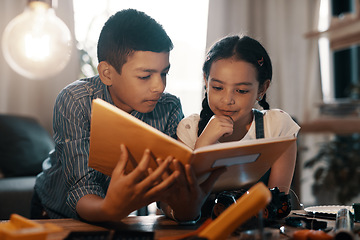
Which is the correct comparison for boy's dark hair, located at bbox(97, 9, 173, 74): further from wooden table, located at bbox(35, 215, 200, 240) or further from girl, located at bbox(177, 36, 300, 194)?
wooden table, located at bbox(35, 215, 200, 240)

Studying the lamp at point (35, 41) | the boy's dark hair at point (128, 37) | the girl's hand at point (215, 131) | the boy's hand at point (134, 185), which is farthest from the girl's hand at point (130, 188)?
the lamp at point (35, 41)

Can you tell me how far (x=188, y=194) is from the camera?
0.96m

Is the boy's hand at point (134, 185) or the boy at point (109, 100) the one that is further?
the boy at point (109, 100)

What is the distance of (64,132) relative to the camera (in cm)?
123

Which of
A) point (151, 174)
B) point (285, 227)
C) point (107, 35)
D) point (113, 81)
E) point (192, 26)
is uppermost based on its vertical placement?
point (192, 26)

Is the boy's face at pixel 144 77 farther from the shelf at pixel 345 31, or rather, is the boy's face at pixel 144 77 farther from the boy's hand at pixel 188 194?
the shelf at pixel 345 31

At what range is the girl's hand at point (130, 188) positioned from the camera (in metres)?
0.85

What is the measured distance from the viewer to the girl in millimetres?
1290

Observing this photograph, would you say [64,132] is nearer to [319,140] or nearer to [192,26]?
[192,26]

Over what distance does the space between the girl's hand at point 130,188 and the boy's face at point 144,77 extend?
0.33 metres

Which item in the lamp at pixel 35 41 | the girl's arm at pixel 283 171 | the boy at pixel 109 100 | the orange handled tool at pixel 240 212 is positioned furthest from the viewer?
the lamp at pixel 35 41

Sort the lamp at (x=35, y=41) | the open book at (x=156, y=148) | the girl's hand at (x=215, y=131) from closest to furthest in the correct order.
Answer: the open book at (x=156, y=148) → the girl's hand at (x=215, y=131) → the lamp at (x=35, y=41)

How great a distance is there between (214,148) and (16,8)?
118 inches

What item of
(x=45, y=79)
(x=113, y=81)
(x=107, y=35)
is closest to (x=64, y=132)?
(x=113, y=81)
